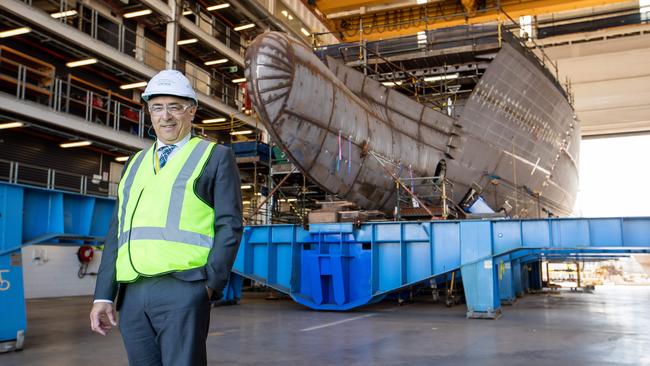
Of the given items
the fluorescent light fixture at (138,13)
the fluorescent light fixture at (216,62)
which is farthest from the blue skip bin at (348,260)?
the fluorescent light fixture at (216,62)

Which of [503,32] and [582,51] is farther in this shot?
[582,51]

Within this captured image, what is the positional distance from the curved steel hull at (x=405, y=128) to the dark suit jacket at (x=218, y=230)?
24.9 ft

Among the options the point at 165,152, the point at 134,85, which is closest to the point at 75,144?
the point at 134,85

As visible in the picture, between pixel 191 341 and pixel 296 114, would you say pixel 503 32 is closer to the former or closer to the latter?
pixel 296 114

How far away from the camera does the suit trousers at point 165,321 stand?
200 cm

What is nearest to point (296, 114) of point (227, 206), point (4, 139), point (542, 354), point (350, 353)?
point (350, 353)

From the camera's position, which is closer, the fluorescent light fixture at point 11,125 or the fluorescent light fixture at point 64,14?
the fluorescent light fixture at point 11,125

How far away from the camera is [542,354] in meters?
6.16

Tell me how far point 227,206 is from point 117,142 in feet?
57.1

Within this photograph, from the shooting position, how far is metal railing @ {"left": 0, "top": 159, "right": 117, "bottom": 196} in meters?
15.6

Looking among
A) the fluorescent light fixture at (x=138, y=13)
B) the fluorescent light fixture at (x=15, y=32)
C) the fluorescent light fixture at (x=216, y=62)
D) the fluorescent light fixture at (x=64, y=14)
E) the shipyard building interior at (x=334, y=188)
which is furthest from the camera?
the fluorescent light fixture at (x=216, y=62)

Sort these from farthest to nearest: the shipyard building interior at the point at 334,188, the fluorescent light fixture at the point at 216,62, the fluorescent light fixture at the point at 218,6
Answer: the fluorescent light fixture at the point at 216,62
the fluorescent light fixture at the point at 218,6
the shipyard building interior at the point at 334,188

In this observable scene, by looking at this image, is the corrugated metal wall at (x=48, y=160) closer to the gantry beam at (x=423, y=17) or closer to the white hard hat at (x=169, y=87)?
the gantry beam at (x=423, y=17)

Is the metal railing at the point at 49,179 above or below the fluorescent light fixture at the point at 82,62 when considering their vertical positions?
below
